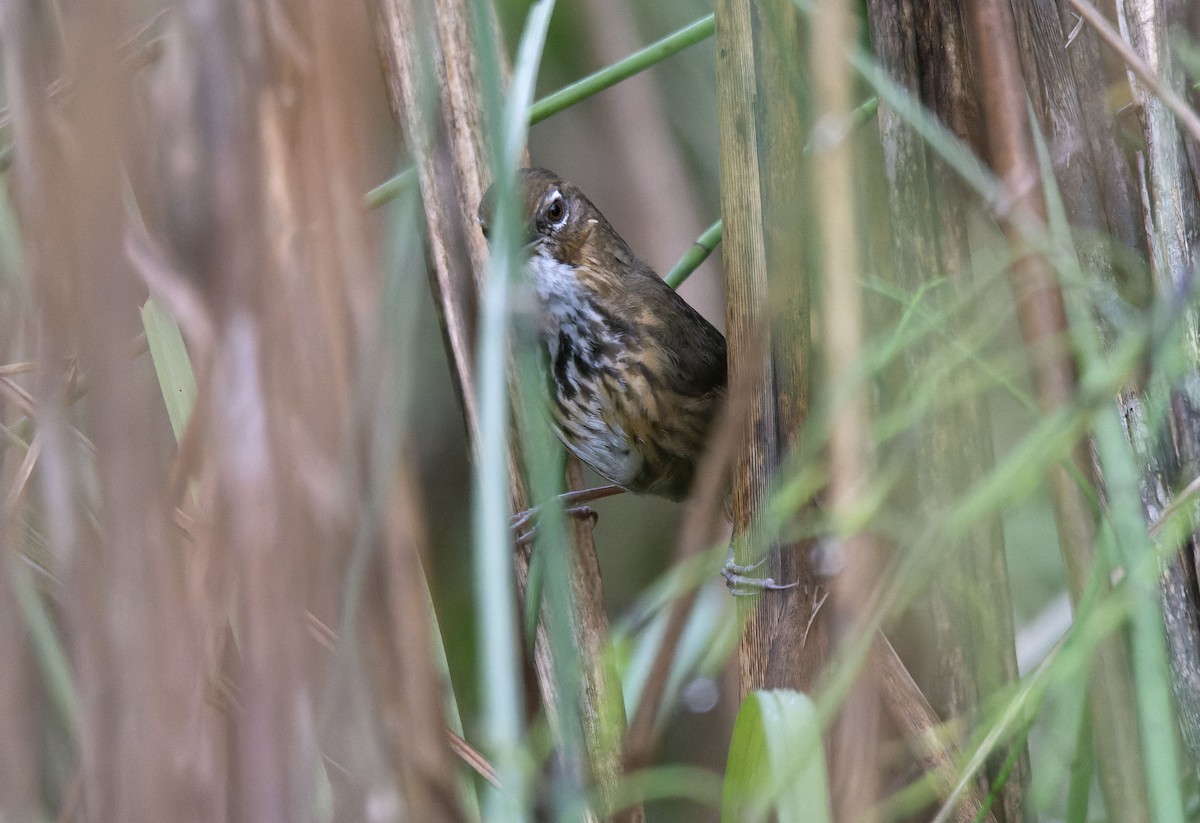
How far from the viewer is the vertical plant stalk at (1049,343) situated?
888 millimetres

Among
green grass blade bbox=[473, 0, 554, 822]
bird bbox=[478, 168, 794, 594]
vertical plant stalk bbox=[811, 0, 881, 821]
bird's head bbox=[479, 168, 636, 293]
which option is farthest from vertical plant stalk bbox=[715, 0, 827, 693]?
bird bbox=[478, 168, 794, 594]

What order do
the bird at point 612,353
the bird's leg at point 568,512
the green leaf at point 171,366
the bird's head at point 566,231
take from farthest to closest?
the bird at point 612,353 → the bird's head at point 566,231 → the bird's leg at point 568,512 → the green leaf at point 171,366

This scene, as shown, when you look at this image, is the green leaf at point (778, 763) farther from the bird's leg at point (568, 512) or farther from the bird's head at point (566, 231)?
the bird's head at point (566, 231)

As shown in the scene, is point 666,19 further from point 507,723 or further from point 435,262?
point 507,723

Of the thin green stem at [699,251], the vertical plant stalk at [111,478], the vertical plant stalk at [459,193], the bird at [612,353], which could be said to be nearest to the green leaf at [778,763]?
the vertical plant stalk at [111,478]

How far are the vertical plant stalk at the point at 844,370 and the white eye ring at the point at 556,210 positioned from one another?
1.43m

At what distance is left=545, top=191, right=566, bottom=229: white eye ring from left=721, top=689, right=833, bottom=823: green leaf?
1426 millimetres

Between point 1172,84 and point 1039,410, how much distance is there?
0.52 metres

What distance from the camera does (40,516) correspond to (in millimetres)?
1414

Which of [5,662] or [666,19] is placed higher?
[666,19]

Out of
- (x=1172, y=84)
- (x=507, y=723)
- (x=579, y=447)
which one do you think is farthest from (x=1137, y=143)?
(x=579, y=447)

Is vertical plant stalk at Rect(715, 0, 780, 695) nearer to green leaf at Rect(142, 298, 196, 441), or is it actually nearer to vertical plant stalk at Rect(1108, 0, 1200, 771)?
vertical plant stalk at Rect(1108, 0, 1200, 771)

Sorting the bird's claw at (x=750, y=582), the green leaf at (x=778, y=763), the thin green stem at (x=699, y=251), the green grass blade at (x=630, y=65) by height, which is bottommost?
the green leaf at (x=778, y=763)

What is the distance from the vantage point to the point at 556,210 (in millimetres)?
2256
